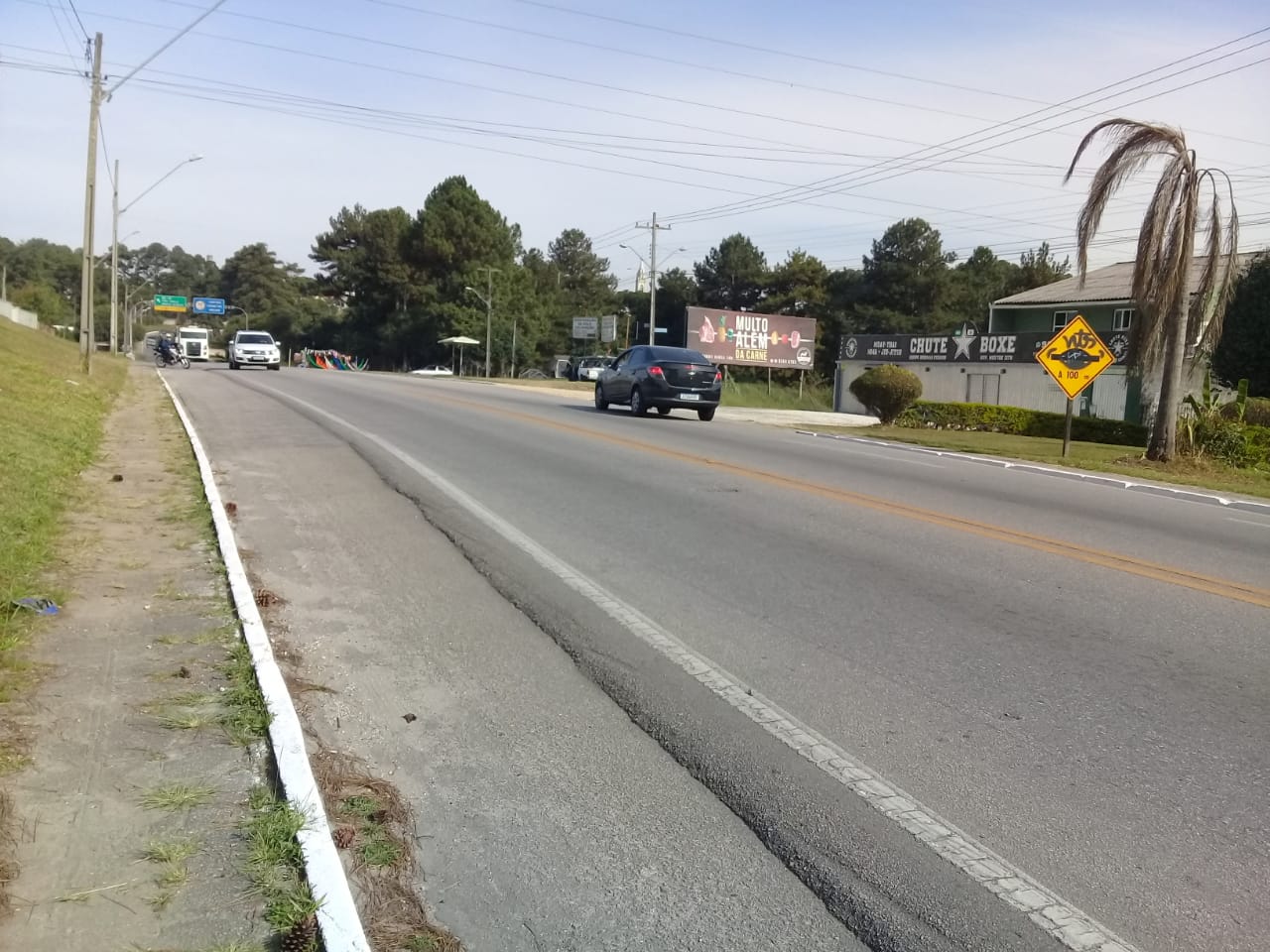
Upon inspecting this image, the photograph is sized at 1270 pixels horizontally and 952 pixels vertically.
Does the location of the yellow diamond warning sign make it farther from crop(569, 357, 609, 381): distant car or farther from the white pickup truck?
crop(569, 357, 609, 381): distant car

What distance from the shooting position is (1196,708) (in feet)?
17.2

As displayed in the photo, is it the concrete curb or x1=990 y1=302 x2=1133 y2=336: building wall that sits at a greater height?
x1=990 y1=302 x2=1133 y2=336: building wall

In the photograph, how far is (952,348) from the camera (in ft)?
146

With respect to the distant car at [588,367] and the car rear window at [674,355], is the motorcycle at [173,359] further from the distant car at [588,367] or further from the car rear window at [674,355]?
the car rear window at [674,355]

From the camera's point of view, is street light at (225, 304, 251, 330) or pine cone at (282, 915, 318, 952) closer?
pine cone at (282, 915, 318, 952)

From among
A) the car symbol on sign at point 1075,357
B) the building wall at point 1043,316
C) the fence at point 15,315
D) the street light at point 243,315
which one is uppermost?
the street light at point 243,315

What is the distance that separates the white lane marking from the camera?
3.33 m

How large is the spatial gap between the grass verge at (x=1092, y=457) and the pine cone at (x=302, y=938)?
16616mm

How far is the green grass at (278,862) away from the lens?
3.26m

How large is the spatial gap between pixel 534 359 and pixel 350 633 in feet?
235

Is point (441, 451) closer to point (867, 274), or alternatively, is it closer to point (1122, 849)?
point (1122, 849)

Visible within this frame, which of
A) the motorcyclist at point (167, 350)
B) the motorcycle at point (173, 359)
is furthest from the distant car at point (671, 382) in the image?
the motorcyclist at point (167, 350)

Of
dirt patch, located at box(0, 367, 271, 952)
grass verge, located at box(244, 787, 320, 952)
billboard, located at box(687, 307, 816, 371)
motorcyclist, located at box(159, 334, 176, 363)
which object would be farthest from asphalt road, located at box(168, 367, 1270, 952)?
billboard, located at box(687, 307, 816, 371)

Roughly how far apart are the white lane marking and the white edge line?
1.94m
